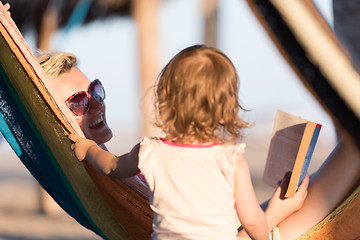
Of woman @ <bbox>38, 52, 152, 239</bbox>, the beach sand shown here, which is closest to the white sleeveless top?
woman @ <bbox>38, 52, 152, 239</bbox>

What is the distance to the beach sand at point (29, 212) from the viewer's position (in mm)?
4438

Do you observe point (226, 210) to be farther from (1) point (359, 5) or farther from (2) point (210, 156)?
(1) point (359, 5)

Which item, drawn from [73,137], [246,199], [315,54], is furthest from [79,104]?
[315,54]

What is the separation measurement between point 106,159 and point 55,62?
63 centimetres

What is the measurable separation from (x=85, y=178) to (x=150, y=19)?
4330 millimetres

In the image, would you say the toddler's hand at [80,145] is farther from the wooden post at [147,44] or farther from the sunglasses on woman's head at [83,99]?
the wooden post at [147,44]

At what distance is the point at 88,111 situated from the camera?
205 cm

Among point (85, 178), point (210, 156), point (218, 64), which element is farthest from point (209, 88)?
point (85, 178)

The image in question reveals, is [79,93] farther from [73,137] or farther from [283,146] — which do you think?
[283,146]

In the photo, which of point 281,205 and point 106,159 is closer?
point 106,159

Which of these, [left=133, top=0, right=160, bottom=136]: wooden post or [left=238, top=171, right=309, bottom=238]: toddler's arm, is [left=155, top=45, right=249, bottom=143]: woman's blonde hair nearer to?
[left=238, top=171, right=309, bottom=238]: toddler's arm

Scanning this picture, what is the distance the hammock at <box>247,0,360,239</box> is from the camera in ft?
3.69

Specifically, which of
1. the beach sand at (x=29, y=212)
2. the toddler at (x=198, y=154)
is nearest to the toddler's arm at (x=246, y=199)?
the toddler at (x=198, y=154)

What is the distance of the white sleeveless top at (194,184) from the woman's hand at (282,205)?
0.38 meters
